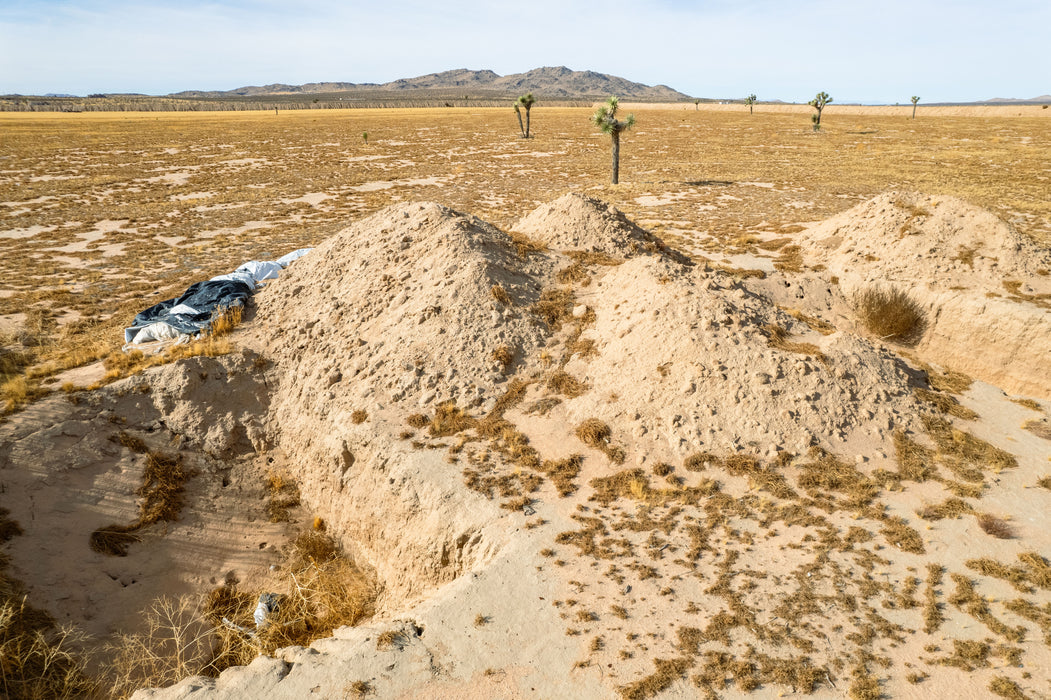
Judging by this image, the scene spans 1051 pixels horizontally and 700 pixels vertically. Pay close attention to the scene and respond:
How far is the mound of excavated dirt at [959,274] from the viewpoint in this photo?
1228cm

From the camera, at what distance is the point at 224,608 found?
8125mm

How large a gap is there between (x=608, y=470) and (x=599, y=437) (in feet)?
2.36

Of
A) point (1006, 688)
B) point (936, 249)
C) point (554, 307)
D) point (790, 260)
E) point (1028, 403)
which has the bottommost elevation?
point (1006, 688)

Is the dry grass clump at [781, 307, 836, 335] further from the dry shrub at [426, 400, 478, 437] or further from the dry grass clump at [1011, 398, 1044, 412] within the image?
the dry shrub at [426, 400, 478, 437]

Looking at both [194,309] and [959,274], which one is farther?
[959,274]

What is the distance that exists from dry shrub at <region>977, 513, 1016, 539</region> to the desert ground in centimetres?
8

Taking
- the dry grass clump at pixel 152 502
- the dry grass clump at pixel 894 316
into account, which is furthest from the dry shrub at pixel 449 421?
the dry grass clump at pixel 894 316

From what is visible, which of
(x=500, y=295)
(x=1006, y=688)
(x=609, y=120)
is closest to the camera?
(x=1006, y=688)

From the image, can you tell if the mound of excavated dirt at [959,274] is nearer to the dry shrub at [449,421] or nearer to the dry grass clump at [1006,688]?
the dry grass clump at [1006,688]

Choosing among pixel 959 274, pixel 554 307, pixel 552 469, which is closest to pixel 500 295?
pixel 554 307

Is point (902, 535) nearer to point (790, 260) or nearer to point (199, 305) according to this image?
point (790, 260)

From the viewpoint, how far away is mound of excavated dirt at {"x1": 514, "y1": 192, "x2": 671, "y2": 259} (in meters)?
15.1

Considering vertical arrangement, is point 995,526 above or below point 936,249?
below

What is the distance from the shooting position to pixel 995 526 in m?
7.24
